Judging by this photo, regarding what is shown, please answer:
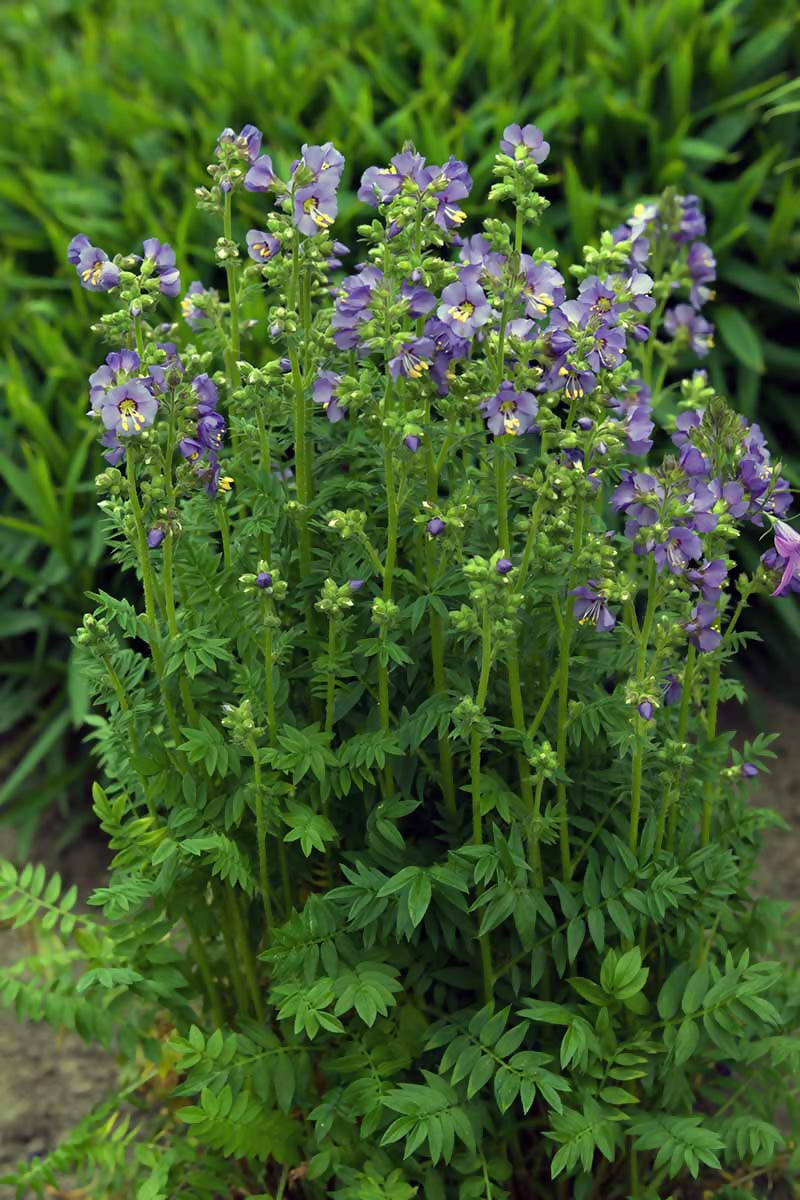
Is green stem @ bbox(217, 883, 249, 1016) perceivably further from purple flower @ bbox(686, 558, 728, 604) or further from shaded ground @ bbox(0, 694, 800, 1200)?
purple flower @ bbox(686, 558, 728, 604)

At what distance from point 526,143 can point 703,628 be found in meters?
0.77

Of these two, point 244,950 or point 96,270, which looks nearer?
point 96,270

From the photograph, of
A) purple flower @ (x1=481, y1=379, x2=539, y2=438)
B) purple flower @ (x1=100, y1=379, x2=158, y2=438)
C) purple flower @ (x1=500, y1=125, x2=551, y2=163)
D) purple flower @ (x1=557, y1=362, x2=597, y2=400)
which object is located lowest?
purple flower @ (x1=557, y1=362, x2=597, y2=400)

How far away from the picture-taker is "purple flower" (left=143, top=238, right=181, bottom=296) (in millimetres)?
2143

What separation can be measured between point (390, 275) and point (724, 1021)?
1267 millimetres

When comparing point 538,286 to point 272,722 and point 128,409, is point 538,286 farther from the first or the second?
point 272,722

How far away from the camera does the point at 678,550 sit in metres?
2.01

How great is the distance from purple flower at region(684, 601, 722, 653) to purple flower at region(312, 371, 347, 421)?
24.6 inches

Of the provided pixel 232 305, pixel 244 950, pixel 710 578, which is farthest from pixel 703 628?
pixel 244 950

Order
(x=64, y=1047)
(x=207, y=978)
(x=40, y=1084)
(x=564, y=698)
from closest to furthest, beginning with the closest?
(x=564, y=698) → (x=207, y=978) → (x=40, y=1084) → (x=64, y=1047)

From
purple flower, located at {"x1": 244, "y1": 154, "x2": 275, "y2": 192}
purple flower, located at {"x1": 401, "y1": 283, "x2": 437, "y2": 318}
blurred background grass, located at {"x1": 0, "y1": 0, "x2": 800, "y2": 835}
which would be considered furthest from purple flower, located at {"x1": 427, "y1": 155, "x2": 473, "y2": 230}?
blurred background grass, located at {"x1": 0, "y1": 0, "x2": 800, "y2": 835}

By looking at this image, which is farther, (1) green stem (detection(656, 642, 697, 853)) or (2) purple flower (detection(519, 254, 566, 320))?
(1) green stem (detection(656, 642, 697, 853))

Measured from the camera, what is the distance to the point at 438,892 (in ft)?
7.36

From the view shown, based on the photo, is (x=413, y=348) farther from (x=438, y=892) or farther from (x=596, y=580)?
(x=438, y=892)
